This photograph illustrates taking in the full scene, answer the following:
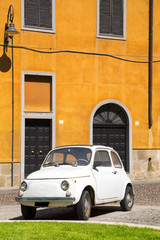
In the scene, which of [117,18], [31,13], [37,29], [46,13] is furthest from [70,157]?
[117,18]

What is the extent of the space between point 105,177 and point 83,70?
12.5 meters

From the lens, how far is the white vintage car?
12.6m

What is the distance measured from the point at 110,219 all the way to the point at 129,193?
2.12 meters

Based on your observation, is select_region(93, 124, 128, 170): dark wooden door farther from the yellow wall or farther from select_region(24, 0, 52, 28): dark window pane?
select_region(24, 0, 52, 28): dark window pane

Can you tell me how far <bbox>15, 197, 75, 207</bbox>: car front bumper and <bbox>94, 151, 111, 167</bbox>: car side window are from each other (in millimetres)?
1584

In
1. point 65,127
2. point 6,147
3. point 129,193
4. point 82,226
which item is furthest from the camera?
point 65,127

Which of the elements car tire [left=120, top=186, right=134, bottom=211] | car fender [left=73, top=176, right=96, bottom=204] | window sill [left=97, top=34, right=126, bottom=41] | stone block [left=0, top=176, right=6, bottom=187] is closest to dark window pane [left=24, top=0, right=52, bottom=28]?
window sill [left=97, top=34, right=126, bottom=41]

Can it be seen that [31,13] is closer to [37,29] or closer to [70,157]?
[37,29]

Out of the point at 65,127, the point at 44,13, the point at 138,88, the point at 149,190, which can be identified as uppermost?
the point at 44,13

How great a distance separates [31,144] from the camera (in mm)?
24859

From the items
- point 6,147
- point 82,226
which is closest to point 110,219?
point 82,226

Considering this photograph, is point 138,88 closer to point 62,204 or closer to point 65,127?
point 65,127

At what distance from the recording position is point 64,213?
14594 mm

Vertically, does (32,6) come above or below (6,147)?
above
